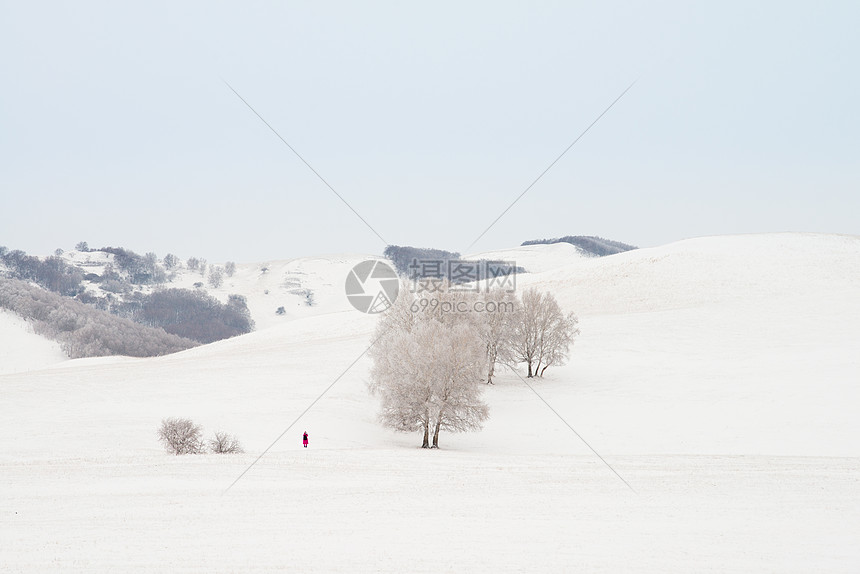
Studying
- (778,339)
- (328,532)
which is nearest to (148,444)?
(328,532)

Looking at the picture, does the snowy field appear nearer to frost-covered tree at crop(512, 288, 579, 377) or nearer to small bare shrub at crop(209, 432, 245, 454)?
small bare shrub at crop(209, 432, 245, 454)

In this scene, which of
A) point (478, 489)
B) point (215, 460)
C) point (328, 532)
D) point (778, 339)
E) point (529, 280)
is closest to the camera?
point (328, 532)

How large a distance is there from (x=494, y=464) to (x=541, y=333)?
20979 mm

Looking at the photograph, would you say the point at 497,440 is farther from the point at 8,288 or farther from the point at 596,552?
the point at 8,288

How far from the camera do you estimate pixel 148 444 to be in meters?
25.3

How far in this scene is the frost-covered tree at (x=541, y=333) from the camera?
4169 centimetres

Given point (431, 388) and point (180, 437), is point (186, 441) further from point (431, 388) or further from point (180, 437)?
point (431, 388)

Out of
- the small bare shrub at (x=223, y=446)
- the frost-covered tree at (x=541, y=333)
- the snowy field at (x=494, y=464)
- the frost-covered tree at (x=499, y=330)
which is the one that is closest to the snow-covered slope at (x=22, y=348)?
the snowy field at (x=494, y=464)

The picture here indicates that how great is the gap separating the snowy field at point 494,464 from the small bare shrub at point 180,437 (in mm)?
621

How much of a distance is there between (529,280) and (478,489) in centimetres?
6368

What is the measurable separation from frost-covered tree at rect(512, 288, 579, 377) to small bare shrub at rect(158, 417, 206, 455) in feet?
78.0

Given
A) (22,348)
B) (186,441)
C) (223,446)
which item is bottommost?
(22,348)

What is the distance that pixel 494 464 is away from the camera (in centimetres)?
2219

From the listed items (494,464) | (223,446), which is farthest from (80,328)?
(494,464)
